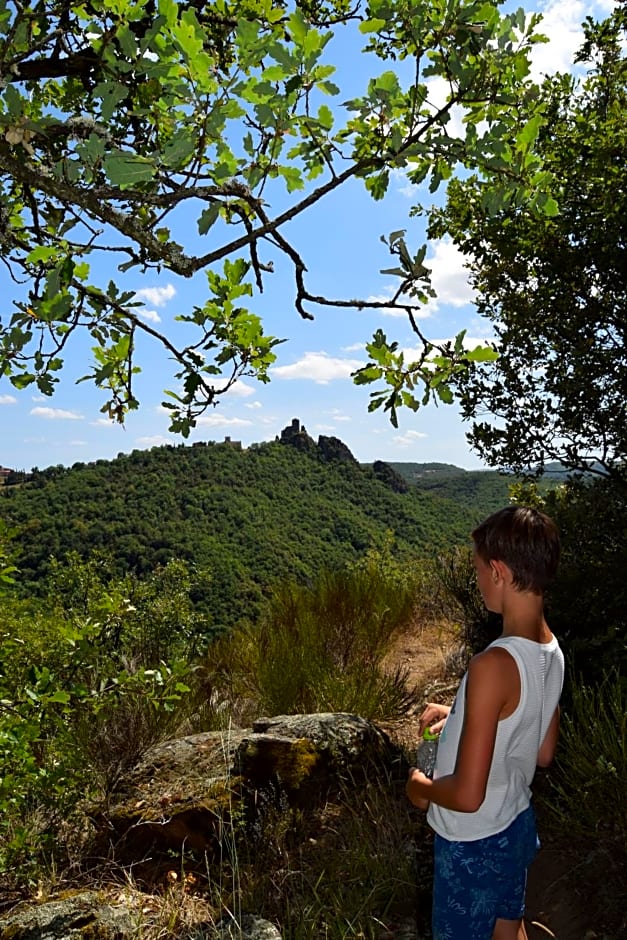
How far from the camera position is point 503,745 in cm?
170

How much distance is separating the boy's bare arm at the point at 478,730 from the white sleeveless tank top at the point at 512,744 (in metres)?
0.05

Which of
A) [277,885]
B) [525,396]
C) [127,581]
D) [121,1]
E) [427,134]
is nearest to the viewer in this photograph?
[121,1]

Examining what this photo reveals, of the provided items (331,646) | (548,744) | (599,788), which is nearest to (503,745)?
(548,744)

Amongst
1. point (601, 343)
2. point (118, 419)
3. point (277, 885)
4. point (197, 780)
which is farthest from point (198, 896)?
point (601, 343)

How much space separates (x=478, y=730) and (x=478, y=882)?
0.50 metres

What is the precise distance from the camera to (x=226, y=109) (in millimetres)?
1527

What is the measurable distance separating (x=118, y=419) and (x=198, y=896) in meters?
2.38

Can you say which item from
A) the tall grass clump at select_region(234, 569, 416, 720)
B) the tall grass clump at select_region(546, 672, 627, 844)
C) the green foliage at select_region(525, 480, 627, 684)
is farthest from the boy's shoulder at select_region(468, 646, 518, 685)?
the tall grass clump at select_region(234, 569, 416, 720)

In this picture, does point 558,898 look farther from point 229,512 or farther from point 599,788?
point 229,512

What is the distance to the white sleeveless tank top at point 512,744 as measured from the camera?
1.69 meters

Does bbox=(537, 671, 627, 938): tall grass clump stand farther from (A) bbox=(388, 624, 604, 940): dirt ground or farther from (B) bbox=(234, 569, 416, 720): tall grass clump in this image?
(B) bbox=(234, 569, 416, 720): tall grass clump

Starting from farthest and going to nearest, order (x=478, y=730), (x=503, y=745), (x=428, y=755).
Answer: (x=428, y=755) < (x=503, y=745) < (x=478, y=730)

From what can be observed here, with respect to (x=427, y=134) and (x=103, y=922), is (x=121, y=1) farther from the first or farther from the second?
(x=103, y=922)

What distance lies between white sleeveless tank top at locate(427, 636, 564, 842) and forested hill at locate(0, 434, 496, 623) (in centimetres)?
2917
